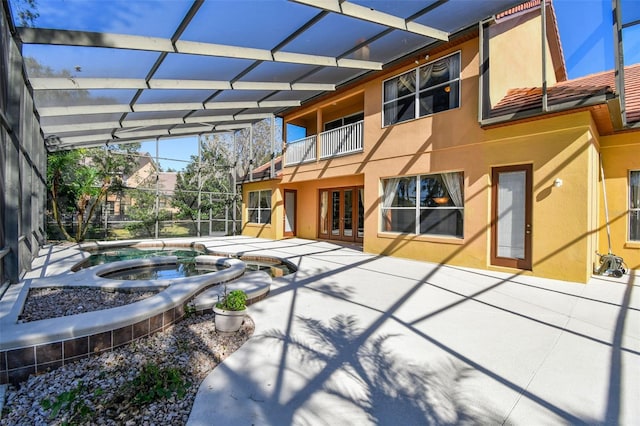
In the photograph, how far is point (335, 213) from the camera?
542 inches

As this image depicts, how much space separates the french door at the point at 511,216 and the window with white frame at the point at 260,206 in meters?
10.3

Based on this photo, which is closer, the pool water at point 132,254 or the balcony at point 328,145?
the pool water at point 132,254

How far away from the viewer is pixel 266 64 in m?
7.17

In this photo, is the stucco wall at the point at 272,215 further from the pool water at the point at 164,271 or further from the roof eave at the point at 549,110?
the roof eave at the point at 549,110

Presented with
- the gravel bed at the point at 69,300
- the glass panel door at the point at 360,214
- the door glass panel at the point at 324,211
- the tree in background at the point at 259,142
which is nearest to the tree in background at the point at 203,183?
the tree in background at the point at 259,142

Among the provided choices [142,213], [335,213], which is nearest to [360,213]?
[335,213]

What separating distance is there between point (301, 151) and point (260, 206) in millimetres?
4234

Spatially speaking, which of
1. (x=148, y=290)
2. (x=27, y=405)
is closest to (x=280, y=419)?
(x=27, y=405)

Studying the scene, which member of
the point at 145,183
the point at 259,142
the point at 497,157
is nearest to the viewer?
the point at 497,157

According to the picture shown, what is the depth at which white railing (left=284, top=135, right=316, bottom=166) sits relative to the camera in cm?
1293

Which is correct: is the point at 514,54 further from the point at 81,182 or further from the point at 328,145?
the point at 81,182

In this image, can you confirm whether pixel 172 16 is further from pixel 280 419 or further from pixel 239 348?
pixel 280 419

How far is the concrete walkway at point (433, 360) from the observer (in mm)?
2443

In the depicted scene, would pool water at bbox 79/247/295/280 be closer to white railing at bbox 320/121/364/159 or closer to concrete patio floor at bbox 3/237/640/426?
concrete patio floor at bbox 3/237/640/426
